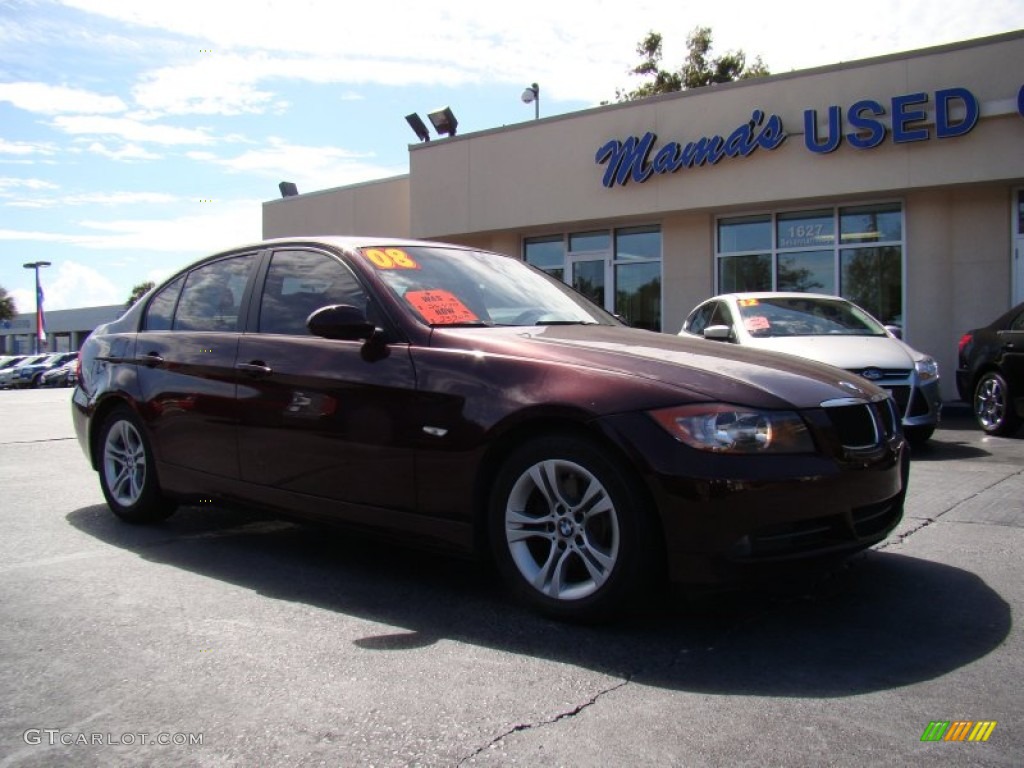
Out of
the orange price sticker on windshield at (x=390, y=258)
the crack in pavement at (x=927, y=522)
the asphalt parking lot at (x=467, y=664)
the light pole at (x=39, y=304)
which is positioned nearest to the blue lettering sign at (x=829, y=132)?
the crack in pavement at (x=927, y=522)

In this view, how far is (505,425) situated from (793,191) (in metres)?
11.8

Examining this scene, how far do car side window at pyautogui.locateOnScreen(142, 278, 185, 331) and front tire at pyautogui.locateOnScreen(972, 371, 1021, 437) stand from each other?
783 centimetres

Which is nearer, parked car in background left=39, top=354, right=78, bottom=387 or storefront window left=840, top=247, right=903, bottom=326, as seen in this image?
A: storefront window left=840, top=247, right=903, bottom=326

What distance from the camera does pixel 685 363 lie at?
3447 millimetres

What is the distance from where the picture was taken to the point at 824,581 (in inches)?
155

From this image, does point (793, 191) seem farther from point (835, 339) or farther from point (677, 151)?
A: point (835, 339)

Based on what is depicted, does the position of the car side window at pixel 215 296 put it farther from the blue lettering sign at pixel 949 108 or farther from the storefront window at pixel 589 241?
the storefront window at pixel 589 241

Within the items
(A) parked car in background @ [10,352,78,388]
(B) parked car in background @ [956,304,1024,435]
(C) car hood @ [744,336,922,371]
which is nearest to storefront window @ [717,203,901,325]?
(B) parked car in background @ [956,304,1024,435]

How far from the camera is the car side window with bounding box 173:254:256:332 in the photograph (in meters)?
4.81

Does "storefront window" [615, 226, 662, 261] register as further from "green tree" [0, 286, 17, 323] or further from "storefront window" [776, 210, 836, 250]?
"green tree" [0, 286, 17, 323]

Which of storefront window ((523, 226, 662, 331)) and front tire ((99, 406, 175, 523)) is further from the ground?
storefront window ((523, 226, 662, 331))

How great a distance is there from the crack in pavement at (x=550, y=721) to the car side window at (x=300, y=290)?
2.09 m

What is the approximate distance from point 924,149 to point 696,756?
12.5 meters

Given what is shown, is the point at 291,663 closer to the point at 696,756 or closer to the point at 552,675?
the point at 552,675
